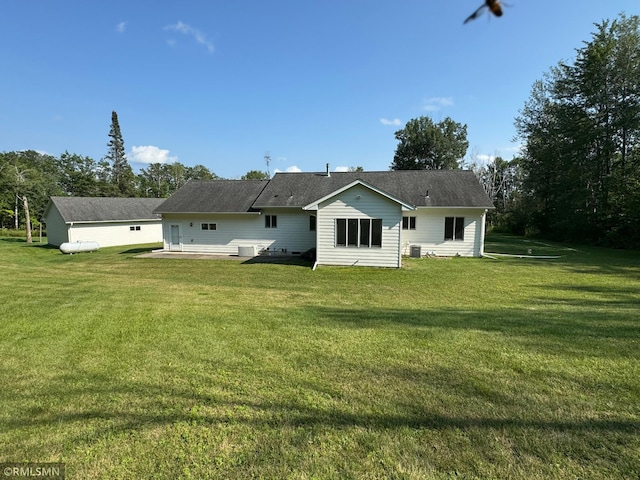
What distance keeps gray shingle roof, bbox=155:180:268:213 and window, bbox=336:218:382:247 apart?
6.36m

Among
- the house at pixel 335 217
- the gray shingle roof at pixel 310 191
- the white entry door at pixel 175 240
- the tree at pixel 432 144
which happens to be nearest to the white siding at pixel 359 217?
the house at pixel 335 217

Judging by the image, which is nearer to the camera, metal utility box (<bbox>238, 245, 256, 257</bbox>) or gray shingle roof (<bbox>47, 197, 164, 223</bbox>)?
metal utility box (<bbox>238, 245, 256, 257</bbox>)

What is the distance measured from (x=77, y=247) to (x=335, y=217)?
58.9 ft

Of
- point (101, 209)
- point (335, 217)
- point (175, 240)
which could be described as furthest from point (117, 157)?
point (335, 217)

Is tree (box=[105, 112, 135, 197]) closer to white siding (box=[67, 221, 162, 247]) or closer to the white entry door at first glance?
white siding (box=[67, 221, 162, 247])

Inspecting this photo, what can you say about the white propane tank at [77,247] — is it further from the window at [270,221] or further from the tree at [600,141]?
the tree at [600,141]

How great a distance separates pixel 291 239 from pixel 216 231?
468 centimetres

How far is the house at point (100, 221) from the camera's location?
76.2ft

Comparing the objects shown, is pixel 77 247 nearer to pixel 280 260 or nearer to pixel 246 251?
pixel 246 251

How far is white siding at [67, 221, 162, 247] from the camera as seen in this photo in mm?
23219

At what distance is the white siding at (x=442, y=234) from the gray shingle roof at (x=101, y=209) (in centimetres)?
1998

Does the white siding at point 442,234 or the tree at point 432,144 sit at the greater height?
the tree at point 432,144

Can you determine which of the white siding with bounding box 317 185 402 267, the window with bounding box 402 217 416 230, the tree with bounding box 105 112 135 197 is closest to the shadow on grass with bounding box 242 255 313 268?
the white siding with bounding box 317 185 402 267

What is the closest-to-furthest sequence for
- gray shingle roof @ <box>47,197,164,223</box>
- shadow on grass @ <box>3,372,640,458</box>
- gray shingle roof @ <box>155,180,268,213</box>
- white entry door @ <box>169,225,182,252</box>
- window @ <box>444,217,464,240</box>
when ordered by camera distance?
shadow on grass @ <box>3,372,640,458</box> → window @ <box>444,217,464,240</box> → gray shingle roof @ <box>155,180,268,213</box> → white entry door @ <box>169,225,182,252</box> → gray shingle roof @ <box>47,197,164,223</box>
